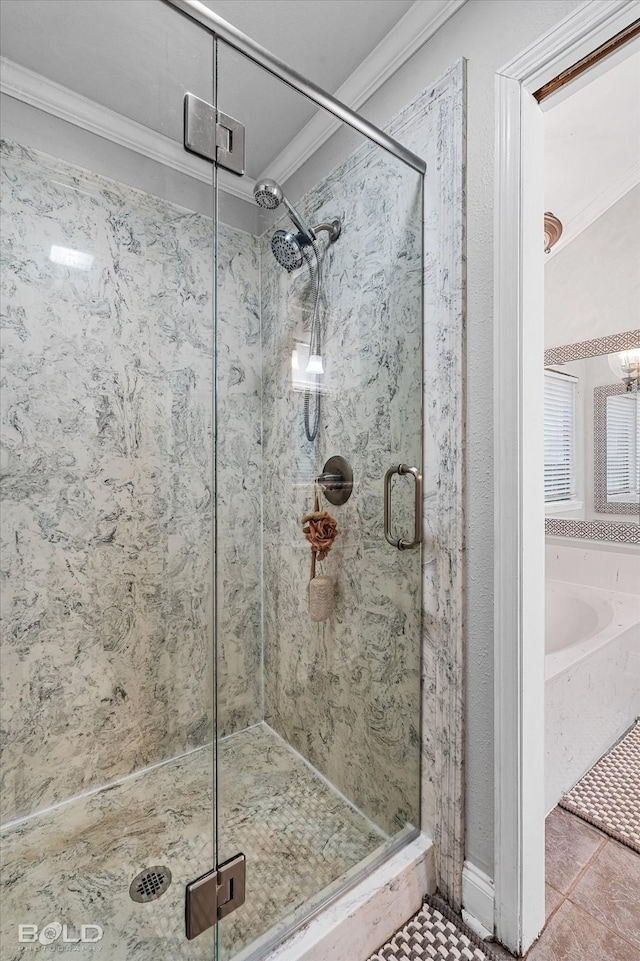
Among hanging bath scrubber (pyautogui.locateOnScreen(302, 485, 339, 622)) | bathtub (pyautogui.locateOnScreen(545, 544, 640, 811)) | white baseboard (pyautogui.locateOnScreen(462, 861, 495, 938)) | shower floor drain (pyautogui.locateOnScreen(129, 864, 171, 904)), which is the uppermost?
hanging bath scrubber (pyautogui.locateOnScreen(302, 485, 339, 622))

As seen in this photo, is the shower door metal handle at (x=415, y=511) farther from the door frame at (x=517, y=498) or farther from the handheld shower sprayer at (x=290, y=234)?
the handheld shower sprayer at (x=290, y=234)

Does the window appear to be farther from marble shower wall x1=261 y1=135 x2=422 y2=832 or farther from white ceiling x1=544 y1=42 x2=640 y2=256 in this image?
marble shower wall x1=261 y1=135 x2=422 y2=832

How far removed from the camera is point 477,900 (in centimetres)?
112

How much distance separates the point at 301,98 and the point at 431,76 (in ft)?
1.30

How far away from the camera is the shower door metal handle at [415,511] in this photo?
1.24 meters

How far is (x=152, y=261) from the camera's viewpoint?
1190mm

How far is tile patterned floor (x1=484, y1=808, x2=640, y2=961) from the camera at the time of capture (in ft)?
3.50

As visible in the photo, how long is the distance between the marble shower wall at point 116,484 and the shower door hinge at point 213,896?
0.30 meters

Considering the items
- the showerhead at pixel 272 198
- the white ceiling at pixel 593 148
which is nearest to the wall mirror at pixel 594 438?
the white ceiling at pixel 593 148

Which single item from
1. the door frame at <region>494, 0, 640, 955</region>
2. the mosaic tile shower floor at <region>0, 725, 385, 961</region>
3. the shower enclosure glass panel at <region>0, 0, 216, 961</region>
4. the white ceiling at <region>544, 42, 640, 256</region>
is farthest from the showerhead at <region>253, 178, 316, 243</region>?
the mosaic tile shower floor at <region>0, 725, 385, 961</region>

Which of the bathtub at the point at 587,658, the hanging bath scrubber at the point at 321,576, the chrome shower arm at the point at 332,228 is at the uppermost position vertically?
the chrome shower arm at the point at 332,228

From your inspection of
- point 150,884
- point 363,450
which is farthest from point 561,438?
point 150,884

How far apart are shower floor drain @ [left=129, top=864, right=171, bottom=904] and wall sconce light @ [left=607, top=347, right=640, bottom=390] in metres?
2.86

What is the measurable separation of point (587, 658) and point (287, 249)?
171cm
